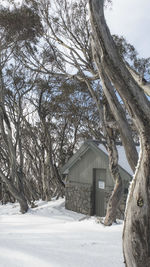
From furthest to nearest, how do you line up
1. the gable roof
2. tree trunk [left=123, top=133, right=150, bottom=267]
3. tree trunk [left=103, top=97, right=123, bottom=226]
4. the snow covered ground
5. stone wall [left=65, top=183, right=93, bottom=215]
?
stone wall [left=65, top=183, right=93, bottom=215] → the gable roof → tree trunk [left=103, top=97, right=123, bottom=226] → the snow covered ground → tree trunk [left=123, top=133, right=150, bottom=267]

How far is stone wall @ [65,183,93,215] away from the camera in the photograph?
13656 mm

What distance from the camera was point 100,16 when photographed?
3.13 m

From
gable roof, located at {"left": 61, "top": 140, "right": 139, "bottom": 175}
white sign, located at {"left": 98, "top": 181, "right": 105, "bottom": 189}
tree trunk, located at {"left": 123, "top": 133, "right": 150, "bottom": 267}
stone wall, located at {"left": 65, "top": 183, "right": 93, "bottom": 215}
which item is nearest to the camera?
tree trunk, located at {"left": 123, "top": 133, "right": 150, "bottom": 267}

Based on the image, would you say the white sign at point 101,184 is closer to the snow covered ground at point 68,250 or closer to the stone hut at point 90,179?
the stone hut at point 90,179

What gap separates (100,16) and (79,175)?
1216 centimetres

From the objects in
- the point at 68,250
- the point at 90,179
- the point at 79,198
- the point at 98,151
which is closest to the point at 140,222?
the point at 68,250

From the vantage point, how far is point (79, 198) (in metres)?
14.4

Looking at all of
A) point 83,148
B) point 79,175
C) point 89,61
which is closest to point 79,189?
point 79,175

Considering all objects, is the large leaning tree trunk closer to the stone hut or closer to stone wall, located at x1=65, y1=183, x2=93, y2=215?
the stone hut

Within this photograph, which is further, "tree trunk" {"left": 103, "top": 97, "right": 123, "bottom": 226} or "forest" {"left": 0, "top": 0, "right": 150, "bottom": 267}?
"tree trunk" {"left": 103, "top": 97, "right": 123, "bottom": 226}

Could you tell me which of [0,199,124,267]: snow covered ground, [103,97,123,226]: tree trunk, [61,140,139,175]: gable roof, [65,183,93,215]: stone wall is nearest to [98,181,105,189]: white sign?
[65,183,93,215]: stone wall

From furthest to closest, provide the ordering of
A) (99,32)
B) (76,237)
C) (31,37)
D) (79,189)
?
(79,189) < (31,37) < (76,237) < (99,32)

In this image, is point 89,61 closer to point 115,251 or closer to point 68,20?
point 68,20

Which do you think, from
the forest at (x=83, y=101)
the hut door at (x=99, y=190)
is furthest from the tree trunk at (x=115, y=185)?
the hut door at (x=99, y=190)
